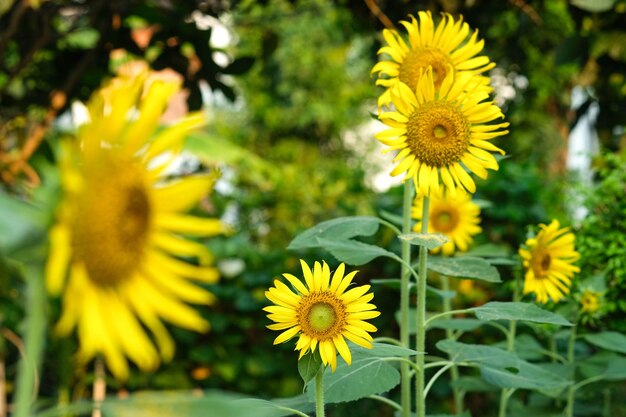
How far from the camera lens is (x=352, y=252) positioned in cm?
150

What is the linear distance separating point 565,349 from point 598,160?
0.66m

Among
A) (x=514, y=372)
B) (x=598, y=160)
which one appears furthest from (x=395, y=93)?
(x=598, y=160)

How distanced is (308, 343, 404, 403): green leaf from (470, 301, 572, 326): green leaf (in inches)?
6.6

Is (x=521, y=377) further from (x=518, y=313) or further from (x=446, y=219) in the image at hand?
(x=446, y=219)

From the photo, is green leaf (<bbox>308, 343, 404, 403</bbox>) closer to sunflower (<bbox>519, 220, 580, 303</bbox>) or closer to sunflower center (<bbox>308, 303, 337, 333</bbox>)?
sunflower center (<bbox>308, 303, 337, 333</bbox>)

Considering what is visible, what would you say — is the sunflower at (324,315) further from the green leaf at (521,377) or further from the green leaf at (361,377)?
the green leaf at (521,377)

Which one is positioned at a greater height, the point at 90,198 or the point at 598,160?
the point at 598,160

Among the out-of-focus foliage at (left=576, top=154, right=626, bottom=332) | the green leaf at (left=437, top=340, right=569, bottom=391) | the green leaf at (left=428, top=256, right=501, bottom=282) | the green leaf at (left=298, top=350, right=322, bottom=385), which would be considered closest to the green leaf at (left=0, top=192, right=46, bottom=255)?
the green leaf at (left=298, top=350, right=322, bottom=385)

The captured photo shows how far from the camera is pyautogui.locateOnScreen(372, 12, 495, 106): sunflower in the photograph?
1.51 meters

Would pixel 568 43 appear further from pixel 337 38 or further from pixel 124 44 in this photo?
pixel 337 38

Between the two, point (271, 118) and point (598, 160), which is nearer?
point (598, 160)

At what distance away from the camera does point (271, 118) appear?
10.1 m

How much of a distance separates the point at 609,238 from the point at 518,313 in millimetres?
928

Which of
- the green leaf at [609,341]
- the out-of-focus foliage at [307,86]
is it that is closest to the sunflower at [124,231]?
the green leaf at [609,341]
